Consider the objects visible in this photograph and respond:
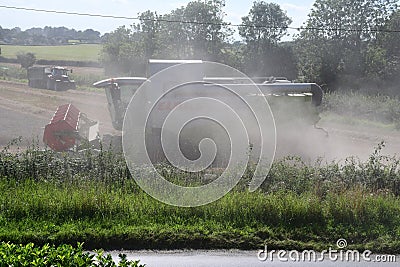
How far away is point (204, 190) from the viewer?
1030 cm

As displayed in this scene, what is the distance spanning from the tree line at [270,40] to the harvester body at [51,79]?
5.23m

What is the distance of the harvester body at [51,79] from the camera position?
38.7 meters

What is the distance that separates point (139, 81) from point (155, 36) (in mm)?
24253

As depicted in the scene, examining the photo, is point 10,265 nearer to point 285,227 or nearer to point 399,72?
point 285,227

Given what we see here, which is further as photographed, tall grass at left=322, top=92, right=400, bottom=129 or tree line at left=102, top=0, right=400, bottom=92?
tree line at left=102, top=0, right=400, bottom=92

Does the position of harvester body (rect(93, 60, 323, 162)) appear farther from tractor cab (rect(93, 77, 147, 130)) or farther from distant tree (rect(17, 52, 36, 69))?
distant tree (rect(17, 52, 36, 69))

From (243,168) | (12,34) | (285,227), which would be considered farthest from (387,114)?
(12,34)

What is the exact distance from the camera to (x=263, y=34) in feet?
148

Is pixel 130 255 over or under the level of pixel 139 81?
under

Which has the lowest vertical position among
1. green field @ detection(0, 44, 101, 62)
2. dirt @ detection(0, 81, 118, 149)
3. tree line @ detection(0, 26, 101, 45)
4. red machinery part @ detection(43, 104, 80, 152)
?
dirt @ detection(0, 81, 118, 149)

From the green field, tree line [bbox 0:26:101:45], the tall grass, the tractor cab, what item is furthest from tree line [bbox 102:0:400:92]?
tree line [bbox 0:26:101:45]

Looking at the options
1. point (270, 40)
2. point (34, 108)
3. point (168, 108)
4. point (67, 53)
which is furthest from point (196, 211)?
point (67, 53)

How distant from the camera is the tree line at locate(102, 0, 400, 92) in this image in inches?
1565

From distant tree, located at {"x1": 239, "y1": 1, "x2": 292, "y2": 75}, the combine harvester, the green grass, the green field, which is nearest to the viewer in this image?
the green grass
